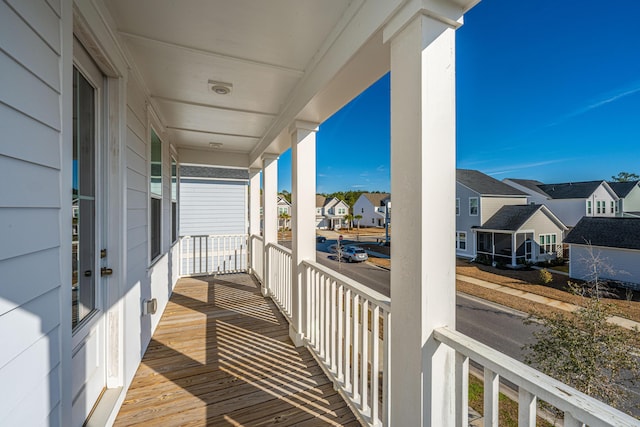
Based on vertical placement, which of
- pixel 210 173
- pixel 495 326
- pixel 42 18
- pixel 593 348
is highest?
pixel 210 173

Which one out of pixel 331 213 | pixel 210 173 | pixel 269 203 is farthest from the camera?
pixel 331 213

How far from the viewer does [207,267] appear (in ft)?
18.8

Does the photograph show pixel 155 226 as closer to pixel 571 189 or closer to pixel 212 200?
pixel 212 200

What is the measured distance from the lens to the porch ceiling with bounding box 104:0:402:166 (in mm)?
1534

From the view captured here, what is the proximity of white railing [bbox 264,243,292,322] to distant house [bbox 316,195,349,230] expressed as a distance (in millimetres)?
25941

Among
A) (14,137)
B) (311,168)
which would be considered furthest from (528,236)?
(14,137)

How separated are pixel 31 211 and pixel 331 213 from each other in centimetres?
3096

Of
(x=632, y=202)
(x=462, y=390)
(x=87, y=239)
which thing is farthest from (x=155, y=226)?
(x=632, y=202)

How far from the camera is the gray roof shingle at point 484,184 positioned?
3490 mm

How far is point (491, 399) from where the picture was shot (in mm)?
945

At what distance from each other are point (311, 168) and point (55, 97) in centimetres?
197

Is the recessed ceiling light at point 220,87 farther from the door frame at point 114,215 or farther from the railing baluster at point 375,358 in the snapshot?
the railing baluster at point 375,358

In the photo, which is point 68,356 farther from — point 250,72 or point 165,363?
point 250,72

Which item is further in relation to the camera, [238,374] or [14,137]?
[238,374]
